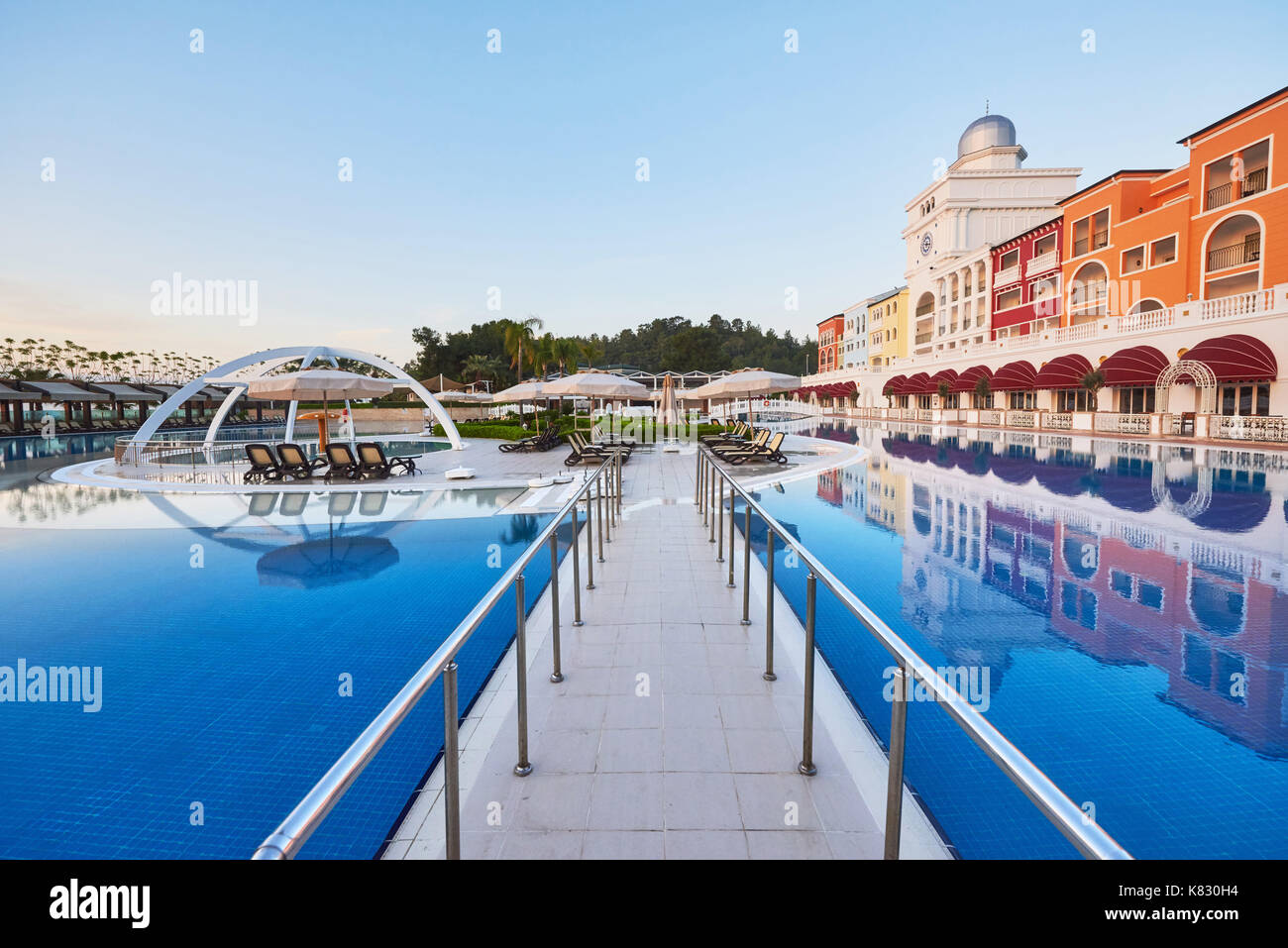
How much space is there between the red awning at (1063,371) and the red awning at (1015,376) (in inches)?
24.1

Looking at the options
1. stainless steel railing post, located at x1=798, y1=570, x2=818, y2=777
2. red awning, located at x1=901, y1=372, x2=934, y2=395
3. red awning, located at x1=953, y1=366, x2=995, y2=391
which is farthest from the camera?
red awning, located at x1=901, y1=372, x2=934, y2=395

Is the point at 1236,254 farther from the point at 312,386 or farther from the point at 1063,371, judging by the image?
the point at 312,386

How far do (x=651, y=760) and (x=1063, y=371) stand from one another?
30483mm

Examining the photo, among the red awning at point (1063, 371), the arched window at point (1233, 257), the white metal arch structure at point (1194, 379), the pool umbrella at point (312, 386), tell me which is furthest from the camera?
the red awning at point (1063, 371)

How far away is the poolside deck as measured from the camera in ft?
7.77

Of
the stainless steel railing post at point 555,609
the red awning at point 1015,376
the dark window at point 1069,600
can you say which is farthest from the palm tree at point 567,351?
the stainless steel railing post at point 555,609

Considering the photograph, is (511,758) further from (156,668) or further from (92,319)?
(92,319)

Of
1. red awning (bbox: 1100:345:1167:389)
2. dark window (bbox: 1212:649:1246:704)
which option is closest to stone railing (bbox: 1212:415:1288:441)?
red awning (bbox: 1100:345:1167:389)

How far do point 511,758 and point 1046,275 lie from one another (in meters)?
41.7

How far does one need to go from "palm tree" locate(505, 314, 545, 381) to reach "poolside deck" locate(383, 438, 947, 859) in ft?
131

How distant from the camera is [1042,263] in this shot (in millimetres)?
34406

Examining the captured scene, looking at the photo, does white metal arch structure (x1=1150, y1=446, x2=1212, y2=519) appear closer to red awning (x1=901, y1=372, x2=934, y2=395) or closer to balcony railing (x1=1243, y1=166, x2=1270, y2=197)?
balcony railing (x1=1243, y1=166, x2=1270, y2=197)

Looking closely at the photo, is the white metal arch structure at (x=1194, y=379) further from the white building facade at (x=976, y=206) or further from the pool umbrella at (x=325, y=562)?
the pool umbrella at (x=325, y=562)

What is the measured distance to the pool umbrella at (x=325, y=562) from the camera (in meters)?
6.77
